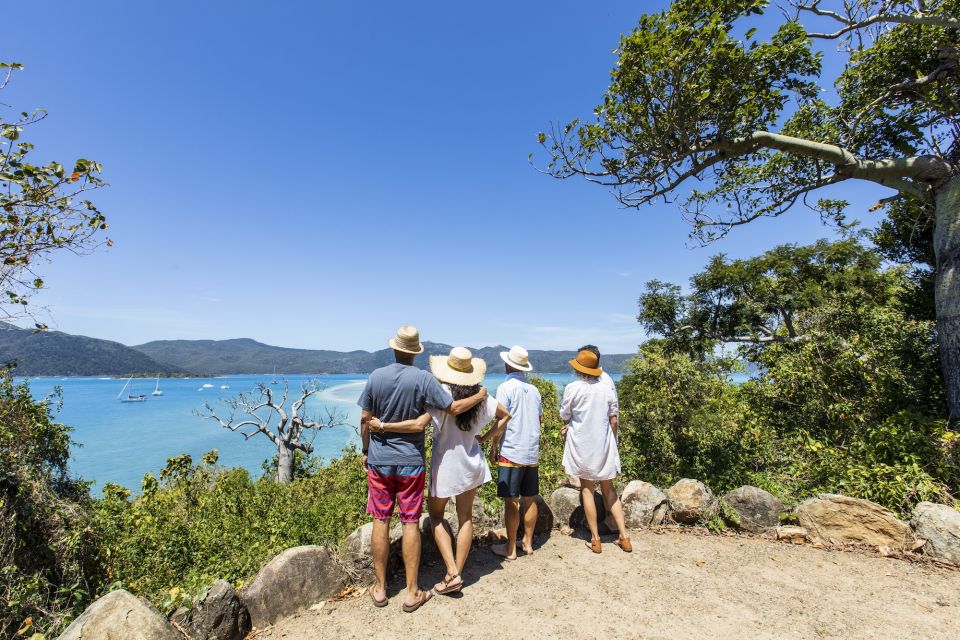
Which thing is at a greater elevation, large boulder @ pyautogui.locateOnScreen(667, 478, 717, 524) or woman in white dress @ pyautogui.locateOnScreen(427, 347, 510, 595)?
woman in white dress @ pyautogui.locateOnScreen(427, 347, 510, 595)

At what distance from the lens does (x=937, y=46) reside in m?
5.87

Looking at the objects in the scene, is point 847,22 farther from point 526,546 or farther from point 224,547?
point 224,547

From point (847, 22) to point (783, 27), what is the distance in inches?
33.1

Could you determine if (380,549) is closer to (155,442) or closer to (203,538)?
(203,538)

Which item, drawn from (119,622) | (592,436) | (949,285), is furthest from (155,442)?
(949,285)

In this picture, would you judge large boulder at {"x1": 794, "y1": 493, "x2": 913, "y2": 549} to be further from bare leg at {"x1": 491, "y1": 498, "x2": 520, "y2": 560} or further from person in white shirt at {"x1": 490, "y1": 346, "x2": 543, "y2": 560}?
bare leg at {"x1": 491, "y1": 498, "x2": 520, "y2": 560}

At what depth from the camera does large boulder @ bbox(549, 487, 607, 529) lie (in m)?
4.93

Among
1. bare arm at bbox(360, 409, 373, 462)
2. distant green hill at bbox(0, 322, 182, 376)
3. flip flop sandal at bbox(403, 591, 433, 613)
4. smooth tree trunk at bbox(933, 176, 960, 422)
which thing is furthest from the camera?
distant green hill at bbox(0, 322, 182, 376)

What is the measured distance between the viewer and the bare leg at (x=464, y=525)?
3.57 m

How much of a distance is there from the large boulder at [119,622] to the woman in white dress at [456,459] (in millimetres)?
1938

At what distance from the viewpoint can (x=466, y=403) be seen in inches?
135

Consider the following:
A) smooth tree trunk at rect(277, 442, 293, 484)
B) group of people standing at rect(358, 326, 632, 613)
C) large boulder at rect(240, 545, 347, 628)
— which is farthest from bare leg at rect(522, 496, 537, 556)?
smooth tree trunk at rect(277, 442, 293, 484)

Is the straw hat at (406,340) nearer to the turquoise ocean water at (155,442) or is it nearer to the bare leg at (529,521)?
the bare leg at (529,521)

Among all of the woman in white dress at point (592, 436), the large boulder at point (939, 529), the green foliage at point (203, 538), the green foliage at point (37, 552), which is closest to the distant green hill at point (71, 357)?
the green foliage at point (203, 538)
